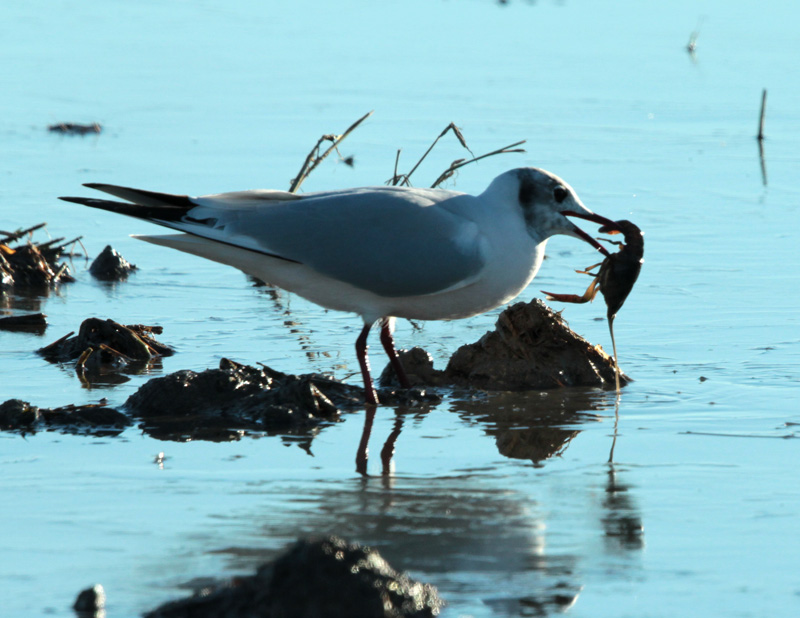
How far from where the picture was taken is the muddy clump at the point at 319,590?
3.04 metres

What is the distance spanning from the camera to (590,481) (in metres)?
4.39

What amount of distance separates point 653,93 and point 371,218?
27.4 feet

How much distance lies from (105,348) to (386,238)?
1.47 meters

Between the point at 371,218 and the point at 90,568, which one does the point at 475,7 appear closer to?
the point at 371,218

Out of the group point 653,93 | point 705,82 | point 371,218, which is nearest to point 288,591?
point 371,218

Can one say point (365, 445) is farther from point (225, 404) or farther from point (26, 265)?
point (26, 265)

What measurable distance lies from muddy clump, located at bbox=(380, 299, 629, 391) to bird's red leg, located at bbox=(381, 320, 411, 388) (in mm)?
135

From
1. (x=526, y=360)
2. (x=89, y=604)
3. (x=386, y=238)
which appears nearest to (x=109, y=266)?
(x=386, y=238)

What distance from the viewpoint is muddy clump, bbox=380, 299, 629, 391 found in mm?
5766

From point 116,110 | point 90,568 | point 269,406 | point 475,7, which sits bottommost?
point 90,568

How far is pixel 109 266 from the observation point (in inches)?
301

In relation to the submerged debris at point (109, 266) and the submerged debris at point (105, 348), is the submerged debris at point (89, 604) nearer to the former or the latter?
the submerged debris at point (105, 348)

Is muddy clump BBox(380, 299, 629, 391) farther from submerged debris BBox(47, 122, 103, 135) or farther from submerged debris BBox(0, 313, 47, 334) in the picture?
submerged debris BBox(47, 122, 103, 135)

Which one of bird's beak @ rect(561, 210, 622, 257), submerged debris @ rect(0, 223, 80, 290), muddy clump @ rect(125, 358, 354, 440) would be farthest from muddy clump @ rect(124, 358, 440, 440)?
submerged debris @ rect(0, 223, 80, 290)
